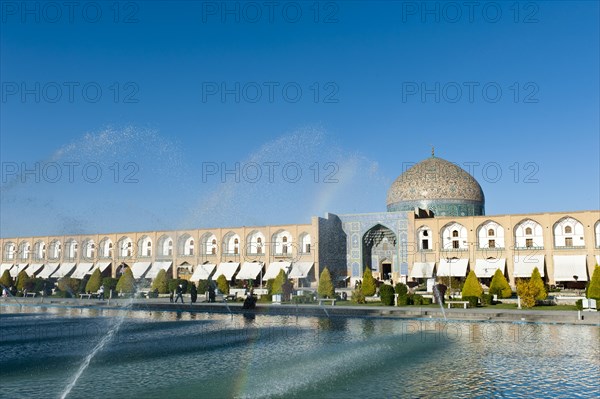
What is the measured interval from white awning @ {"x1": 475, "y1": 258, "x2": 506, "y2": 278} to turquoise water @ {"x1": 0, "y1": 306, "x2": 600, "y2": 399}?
19493 millimetres

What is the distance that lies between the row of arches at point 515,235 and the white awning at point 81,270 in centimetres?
2970

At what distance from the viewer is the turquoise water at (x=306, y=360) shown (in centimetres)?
974

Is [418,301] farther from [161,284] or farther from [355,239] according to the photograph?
[161,284]

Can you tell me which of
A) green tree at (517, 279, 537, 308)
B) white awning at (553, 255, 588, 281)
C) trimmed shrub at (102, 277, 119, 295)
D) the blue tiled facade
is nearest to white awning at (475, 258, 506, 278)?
white awning at (553, 255, 588, 281)

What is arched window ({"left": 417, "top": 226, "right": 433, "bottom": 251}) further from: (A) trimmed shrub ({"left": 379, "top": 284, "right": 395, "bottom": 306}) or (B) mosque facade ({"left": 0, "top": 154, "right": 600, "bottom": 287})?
(A) trimmed shrub ({"left": 379, "top": 284, "right": 395, "bottom": 306})

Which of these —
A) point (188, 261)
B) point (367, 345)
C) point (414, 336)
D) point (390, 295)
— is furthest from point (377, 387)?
point (188, 261)

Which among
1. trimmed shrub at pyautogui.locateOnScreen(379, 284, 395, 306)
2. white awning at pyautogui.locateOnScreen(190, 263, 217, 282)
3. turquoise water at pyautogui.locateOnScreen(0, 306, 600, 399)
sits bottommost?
turquoise water at pyautogui.locateOnScreen(0, 306, 600, 399)

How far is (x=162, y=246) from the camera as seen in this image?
50.6m

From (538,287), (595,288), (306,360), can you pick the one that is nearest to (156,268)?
(538,287)

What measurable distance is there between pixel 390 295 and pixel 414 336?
10.3 m

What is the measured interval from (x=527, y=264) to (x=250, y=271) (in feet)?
67.2

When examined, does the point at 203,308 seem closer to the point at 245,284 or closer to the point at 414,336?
the point at 414,336

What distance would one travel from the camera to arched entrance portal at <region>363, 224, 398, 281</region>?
4441 centimetres

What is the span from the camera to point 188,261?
48625 millimetres
